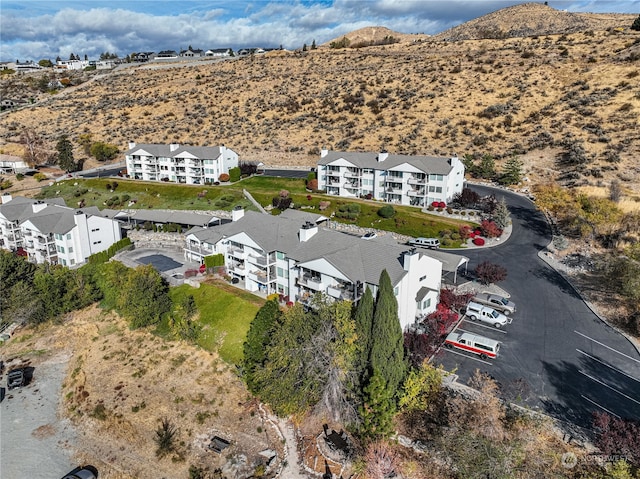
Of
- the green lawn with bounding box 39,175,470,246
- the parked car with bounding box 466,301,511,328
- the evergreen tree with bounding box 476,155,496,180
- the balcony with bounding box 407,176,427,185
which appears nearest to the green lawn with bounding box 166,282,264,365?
the parked car with bounding box 466,301,511,328

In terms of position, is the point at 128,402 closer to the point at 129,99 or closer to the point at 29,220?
the point at 29,220

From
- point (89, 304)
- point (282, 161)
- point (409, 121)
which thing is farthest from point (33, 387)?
point (409, 121)

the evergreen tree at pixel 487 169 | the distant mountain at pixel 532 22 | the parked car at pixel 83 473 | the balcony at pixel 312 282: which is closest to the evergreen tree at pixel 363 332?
the balcony at pixel 312 282

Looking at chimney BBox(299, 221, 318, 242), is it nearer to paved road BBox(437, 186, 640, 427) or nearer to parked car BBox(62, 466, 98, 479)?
paved road BBox(437, 186, 640, 427)

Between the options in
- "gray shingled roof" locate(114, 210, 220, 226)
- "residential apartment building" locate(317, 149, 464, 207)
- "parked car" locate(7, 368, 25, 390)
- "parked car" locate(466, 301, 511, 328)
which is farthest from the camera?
"residential apartment building" locate(317, 149, 464, 207)

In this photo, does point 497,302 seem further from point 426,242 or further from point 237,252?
point 237,252

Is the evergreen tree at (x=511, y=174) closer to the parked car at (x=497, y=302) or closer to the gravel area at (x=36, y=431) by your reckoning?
the parked car at (x=497, y=302)
